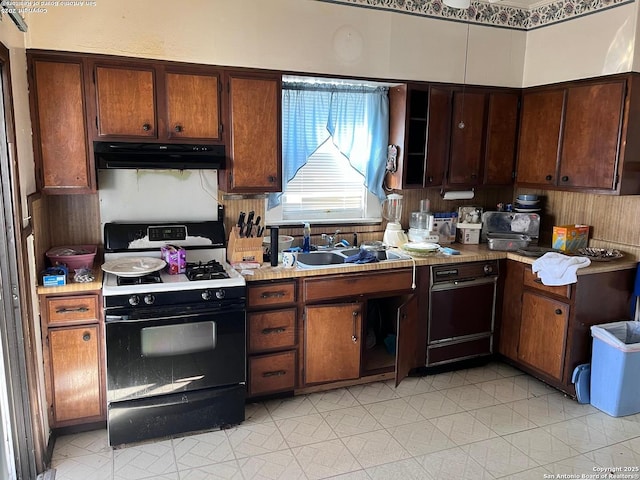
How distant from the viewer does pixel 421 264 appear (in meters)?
3.46

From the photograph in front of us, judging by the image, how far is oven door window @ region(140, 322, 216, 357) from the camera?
2.73m

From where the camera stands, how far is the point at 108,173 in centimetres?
313

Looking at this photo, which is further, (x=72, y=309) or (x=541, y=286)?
(x=541, y=286)

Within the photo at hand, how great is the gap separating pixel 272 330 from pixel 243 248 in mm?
565

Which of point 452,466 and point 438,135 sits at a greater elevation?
point 438,135

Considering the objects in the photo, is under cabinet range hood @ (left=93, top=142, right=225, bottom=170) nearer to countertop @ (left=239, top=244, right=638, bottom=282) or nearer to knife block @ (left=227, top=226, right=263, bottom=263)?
knife block @ (left=227, top=226, right=263, bottom=263)

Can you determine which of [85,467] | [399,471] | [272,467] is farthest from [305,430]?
[85,467]

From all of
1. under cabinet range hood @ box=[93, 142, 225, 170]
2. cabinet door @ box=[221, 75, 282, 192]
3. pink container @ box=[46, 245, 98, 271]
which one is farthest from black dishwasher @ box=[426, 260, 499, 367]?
pink container @ box=[46, 245, 98, 271]

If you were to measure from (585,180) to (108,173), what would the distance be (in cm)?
321

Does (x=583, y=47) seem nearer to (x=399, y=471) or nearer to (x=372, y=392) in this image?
(x=372, y=392)

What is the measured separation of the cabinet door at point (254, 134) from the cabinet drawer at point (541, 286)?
6.23ft

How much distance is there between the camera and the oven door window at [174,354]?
269cm

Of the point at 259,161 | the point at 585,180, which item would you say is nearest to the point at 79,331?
the point at 259,161

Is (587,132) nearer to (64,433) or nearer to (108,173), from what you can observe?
(108,173)
